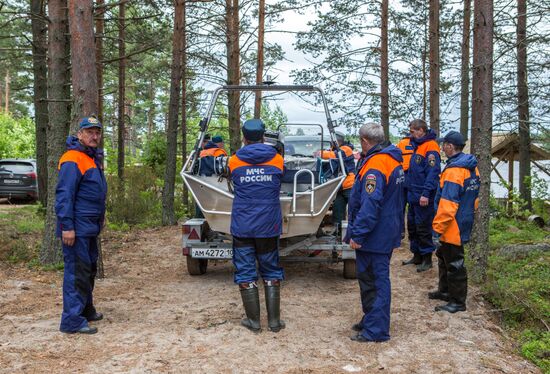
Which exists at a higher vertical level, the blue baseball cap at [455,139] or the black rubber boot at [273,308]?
the blue baseball cap at [455,139]

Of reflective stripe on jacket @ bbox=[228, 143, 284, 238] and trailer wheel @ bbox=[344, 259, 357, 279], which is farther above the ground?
reflective stripe on jacket @ bbox=[228, 143, 284, 238]

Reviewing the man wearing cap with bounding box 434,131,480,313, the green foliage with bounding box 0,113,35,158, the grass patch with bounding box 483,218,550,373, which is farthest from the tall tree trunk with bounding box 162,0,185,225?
the green foliage with bounding box 0,113,35,158

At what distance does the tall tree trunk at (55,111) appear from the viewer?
745cm

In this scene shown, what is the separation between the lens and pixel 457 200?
212 inches

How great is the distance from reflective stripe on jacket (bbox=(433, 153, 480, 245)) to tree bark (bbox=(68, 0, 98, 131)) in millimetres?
4543

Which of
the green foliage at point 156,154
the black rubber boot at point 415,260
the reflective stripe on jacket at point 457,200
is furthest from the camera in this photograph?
the green foliage at point 156,154

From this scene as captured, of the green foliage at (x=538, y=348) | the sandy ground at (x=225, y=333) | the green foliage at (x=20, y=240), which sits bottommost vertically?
the green foliage at (x=538, y=348)

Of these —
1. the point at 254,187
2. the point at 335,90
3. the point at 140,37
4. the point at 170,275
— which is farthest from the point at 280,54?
the point at 254,187

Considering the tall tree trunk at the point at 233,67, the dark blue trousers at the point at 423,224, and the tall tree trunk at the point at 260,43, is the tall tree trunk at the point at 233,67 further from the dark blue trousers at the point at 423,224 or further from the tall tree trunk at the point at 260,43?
the dark blue trousers at the point at 423,224

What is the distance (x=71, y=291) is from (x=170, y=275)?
284 cm

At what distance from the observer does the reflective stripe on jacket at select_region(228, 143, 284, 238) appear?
4984mm

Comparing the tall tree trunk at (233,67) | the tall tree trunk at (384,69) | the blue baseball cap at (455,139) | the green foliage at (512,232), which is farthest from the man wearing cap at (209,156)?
the tall tree trunk at (384,69)

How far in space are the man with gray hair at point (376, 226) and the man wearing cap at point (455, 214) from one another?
2.75 feet

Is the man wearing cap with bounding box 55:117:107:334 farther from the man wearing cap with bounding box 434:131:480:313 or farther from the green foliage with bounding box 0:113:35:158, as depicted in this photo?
the green foliage with bounding box 0:113:35:158
